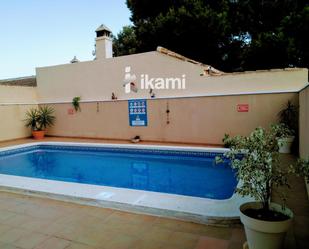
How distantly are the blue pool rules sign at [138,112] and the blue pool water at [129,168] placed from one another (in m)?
1.71

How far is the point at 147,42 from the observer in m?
16.5

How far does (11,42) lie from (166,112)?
31.9 ft

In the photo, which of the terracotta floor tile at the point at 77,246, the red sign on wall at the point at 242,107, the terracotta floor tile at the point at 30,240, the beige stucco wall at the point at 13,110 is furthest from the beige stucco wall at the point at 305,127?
the beige stucco wall at the point at 13,110

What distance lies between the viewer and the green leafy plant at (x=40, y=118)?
12094 millimetres

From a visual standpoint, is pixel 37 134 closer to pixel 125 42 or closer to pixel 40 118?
pixel 40 118

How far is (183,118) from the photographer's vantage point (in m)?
9.62

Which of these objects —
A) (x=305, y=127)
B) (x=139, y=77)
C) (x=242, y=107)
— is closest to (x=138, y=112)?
(x=139, y=77)

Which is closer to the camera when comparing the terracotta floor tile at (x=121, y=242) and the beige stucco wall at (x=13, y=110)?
the terracotta floor tile at (x=121, y=242)

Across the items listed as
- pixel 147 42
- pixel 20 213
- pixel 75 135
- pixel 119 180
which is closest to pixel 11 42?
pixel 75 135

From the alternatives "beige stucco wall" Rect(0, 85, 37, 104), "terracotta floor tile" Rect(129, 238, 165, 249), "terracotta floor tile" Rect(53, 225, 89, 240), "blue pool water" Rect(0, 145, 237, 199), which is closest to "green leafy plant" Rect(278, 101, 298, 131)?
"blue pool water" Rect(0, 145, 237, 199)

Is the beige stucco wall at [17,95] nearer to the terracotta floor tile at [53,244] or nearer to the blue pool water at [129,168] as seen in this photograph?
the blue pool water at [129,168]

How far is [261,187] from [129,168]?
543cm

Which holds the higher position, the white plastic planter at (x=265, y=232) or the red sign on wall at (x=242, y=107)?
the red sign on wall at (x=242, y=107)

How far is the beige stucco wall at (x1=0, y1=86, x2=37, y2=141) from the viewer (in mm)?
11421
